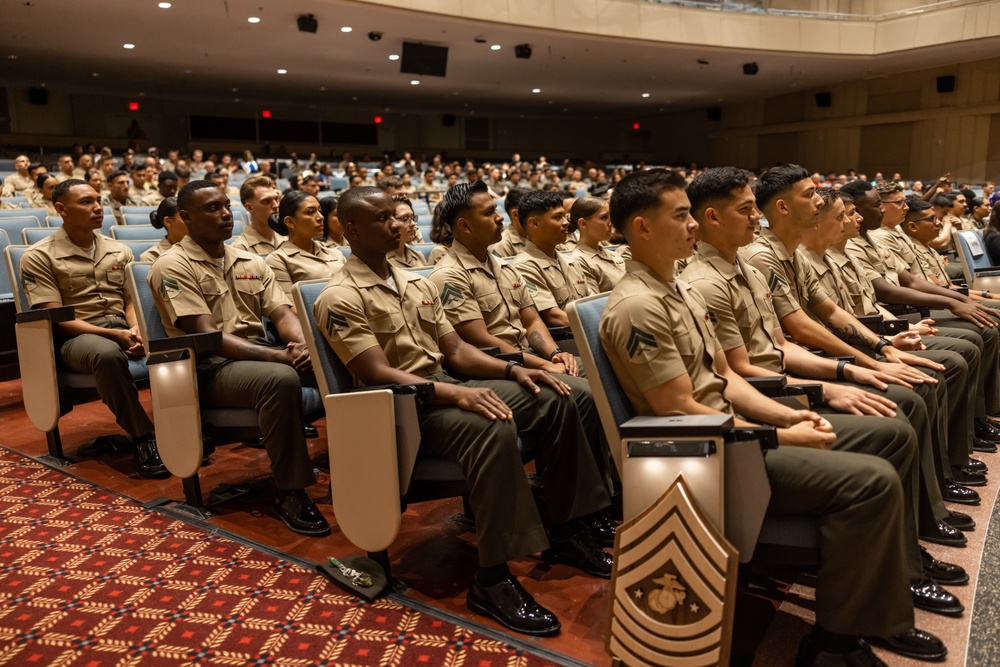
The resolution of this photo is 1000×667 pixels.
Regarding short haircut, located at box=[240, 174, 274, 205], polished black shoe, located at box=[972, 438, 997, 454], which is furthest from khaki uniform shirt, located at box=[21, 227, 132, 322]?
polished black shoe, located at box=[972, 438, 997, 454]

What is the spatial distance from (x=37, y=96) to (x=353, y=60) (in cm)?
699

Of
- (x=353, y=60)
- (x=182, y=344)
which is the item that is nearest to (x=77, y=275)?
(x=182, y=344)

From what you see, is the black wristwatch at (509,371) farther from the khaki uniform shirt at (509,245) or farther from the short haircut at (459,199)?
the khaki uniform shirt at (509,245)

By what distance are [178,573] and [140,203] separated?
6260mm

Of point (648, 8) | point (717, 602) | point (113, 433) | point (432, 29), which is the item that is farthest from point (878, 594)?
point (648, 8)

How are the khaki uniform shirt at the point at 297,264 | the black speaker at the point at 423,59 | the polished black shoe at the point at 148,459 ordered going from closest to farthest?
the polished black shoe at the point at 148,459 → the khaki uniform shirt at the point at 297,264 → the black speaker at the point at 423,59

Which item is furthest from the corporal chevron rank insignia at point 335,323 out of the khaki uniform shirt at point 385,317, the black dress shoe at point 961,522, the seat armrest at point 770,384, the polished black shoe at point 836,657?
the black dress shoe at point 961,522

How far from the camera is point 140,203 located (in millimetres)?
7352

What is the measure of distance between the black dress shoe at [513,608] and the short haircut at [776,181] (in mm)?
1696

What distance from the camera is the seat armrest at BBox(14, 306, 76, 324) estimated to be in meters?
2.90

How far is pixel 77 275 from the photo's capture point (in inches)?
126

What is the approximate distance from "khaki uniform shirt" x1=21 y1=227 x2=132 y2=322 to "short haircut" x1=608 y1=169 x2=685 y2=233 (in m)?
2.55

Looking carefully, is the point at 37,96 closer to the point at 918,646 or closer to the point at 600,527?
the point at 600,527

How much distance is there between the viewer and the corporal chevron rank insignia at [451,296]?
2.59 m
